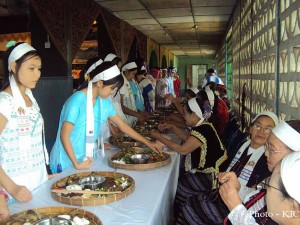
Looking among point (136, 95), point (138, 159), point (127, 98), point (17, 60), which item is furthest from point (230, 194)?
point (136, 95)

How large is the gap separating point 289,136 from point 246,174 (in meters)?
0.73

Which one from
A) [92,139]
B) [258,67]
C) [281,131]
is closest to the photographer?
Answer: [281,131]

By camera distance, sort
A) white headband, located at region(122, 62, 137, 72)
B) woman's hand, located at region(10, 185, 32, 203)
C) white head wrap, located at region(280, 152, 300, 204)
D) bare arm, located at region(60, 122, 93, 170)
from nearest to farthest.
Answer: white head wrap, located at region(280, 152, 300, 204) → woman's hand, located at region(10, 185, 32, 203) → bare arm, located at region(60, 122, 93, 170) → white headband, located at region(122, 62, 137, 72)

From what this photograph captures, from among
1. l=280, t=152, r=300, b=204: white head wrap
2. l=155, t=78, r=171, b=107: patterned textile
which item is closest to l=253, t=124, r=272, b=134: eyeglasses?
l=280, t=152, r=300, b=204: white head wrap

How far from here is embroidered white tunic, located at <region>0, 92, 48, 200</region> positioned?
1686mm

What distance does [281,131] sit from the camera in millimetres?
1398

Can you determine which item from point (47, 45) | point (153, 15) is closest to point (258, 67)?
point (47, 45)

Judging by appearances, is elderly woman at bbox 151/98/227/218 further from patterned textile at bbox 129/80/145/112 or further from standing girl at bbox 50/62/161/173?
patterned textile at bbox 129/80/145/112

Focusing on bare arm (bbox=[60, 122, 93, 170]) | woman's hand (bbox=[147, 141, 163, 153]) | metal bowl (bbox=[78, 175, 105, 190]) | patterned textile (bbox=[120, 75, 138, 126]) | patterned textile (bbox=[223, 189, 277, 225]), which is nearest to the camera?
patterned textile (bbox=[223, 189, 277, 225])

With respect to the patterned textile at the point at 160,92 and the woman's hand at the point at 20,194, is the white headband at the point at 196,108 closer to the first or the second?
the woman's hand at the point at 20,194

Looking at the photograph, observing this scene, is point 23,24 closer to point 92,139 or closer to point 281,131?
point 92,139

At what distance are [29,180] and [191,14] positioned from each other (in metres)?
5.28

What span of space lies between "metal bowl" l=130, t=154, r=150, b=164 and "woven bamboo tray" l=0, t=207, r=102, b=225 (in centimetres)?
89

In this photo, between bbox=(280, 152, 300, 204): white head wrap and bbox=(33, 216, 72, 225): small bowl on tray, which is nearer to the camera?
bbox=(280, 152, 300, 204): white head wrap
